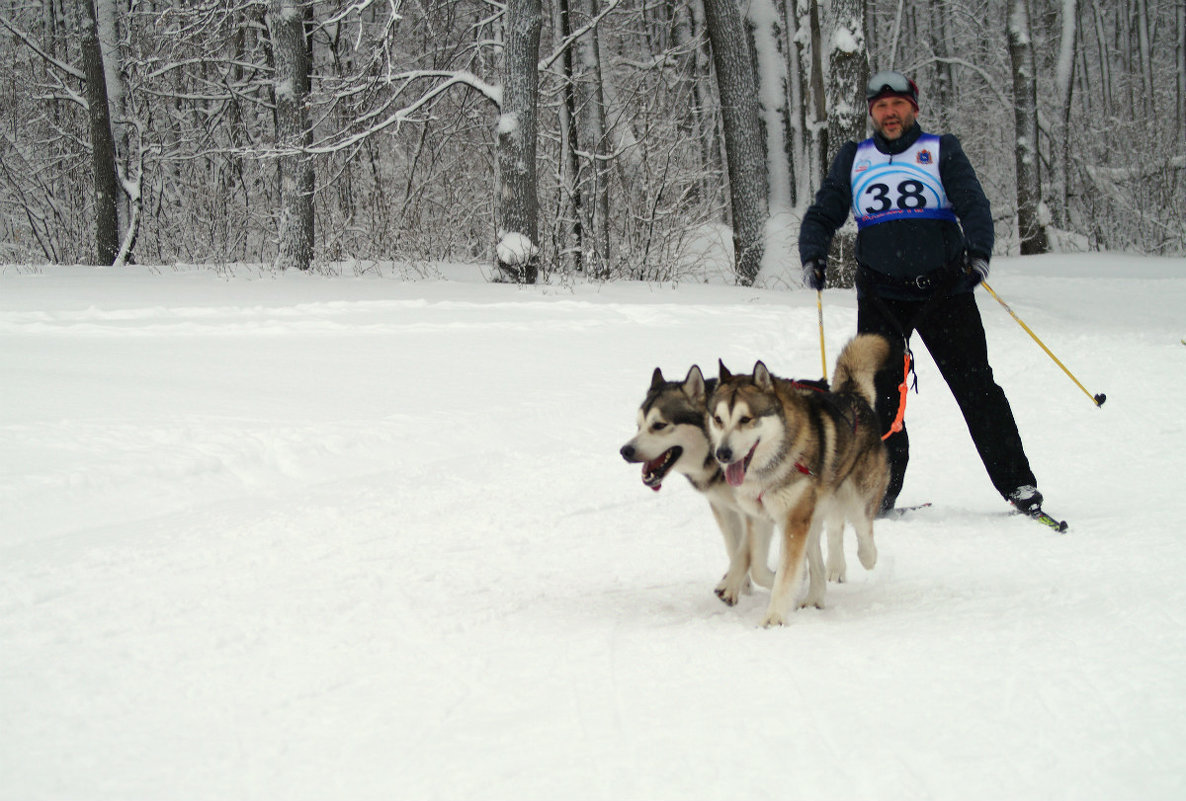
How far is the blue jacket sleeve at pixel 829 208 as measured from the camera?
4.88m

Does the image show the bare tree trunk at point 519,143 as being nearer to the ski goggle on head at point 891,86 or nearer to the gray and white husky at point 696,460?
the ski goggle on head at point 891,86

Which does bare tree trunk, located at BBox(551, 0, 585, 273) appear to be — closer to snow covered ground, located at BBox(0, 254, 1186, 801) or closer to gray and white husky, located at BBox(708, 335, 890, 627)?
snow covered ground, located at BBox(0, 254, 1186, 801)

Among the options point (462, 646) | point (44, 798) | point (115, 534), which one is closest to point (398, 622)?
point (462, 646)

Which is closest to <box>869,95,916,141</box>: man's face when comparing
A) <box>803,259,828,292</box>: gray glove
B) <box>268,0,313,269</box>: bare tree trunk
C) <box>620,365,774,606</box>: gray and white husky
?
<box>803,259,828,292</box>: gray glove

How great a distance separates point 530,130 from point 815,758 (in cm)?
1006

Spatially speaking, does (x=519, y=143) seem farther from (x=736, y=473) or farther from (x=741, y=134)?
(x=736, y=473)

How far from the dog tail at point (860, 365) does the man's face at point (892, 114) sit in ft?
3.36

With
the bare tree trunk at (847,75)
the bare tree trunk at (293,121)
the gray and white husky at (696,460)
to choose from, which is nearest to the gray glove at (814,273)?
the gray and white husky at (696,460)

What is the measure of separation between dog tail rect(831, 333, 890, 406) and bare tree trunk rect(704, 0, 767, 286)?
8.91 meters

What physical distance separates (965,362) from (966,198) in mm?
858

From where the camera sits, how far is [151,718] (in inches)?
104

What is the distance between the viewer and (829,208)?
496 cm

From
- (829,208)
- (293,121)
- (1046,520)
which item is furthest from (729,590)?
(293,121)

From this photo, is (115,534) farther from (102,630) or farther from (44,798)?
(44,798)
